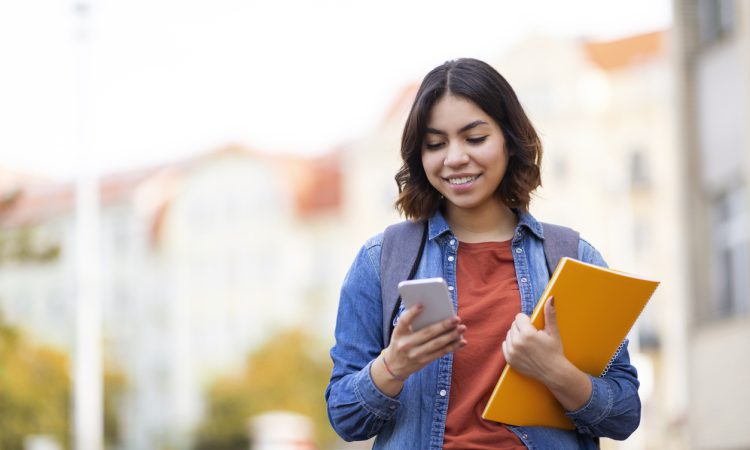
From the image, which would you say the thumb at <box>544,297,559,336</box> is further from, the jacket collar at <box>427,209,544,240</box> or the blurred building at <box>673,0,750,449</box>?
the blurred building at <box>673,0,750,449</box>

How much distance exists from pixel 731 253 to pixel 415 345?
14.4 m

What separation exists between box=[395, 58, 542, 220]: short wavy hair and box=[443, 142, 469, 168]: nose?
10 cm

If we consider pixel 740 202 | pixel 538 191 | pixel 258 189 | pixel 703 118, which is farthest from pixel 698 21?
pixel 258 189

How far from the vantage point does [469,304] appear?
3484 millimetres

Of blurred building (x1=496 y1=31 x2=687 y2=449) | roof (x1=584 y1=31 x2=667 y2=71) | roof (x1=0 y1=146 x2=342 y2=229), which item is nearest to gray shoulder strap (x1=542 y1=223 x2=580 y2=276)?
blurred building (x1=496 y1=31 x2=687 y2=449)

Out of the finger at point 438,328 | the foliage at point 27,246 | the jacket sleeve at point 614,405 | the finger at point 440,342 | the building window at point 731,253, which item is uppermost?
the finger at point 438,328

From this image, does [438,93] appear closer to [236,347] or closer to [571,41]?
[571,41]

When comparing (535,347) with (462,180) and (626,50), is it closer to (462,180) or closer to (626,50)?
(462,180)

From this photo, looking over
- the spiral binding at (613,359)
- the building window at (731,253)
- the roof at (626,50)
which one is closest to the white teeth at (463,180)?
the spiral binding at (613,359)

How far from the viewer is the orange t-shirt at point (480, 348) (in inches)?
133

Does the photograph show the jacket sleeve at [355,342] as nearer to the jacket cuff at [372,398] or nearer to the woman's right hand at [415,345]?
the jacket cuff at [372,398]

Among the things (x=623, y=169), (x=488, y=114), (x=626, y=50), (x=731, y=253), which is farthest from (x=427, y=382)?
(x=626, y=50)

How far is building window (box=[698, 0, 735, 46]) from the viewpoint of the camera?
55.3 ft

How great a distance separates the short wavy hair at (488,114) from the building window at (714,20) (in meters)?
13.5
